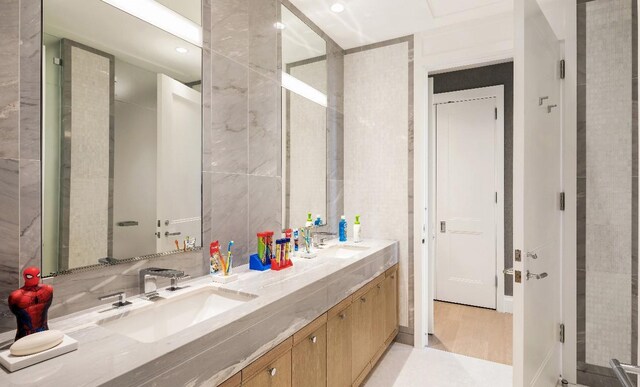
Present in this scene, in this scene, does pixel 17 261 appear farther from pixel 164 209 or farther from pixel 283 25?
pixel 283 25

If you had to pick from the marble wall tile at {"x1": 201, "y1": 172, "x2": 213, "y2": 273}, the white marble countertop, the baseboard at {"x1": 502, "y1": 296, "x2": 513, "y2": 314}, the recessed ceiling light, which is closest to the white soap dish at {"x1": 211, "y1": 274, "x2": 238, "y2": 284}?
the white marble countertop

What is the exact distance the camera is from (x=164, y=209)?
5.12ft

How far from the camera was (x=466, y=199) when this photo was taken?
378 centimetres

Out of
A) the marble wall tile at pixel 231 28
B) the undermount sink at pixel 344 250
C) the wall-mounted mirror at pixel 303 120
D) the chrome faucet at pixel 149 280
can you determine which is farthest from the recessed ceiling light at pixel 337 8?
the chrome faucet at pixel 149 280

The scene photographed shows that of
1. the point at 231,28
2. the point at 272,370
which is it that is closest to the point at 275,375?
the point at 272,370

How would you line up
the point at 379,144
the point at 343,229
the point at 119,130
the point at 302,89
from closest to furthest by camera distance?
the point at 119,130 < the point at 302,89 < the point at 343,229 < the point at 379,144

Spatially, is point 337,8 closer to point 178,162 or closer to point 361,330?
point 178,162

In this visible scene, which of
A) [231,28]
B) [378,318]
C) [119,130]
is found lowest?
[378,318]

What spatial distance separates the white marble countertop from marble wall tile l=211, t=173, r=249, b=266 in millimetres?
151

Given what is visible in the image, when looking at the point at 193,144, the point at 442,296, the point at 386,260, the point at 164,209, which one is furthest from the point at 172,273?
the point at 442,296

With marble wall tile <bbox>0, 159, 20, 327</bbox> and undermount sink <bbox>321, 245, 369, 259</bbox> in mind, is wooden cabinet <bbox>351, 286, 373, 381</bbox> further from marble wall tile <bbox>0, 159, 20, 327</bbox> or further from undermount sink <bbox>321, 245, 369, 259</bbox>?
marble wall tile <bbox>0, 159, 20, 327</bbox>

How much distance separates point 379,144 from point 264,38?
135 centimetres

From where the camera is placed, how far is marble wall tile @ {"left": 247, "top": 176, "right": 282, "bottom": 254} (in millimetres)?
2029

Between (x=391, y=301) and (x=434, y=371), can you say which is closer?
(x=434, y=371)
